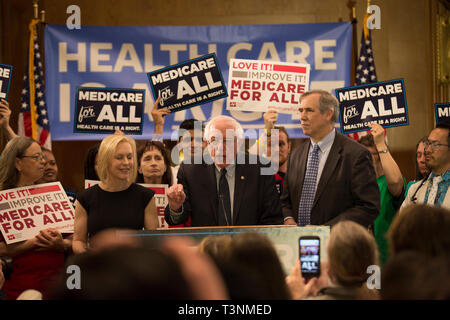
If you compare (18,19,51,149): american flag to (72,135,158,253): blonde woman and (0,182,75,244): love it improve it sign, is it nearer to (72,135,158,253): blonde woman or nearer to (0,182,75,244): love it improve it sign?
(0,182,75,244): love it improve it sign

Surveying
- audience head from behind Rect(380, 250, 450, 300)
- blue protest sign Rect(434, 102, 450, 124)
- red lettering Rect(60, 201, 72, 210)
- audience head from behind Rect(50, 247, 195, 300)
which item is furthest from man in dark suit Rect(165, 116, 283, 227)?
audience head from behind Rect(50, 247, 195, 300)

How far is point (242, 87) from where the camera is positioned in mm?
5188

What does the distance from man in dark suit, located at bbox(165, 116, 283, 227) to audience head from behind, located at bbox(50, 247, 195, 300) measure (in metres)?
2.43

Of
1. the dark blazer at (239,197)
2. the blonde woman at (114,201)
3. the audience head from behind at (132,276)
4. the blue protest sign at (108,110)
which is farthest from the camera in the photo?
the blue protest sign at (108,110)

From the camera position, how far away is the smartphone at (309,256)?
2.26 metres

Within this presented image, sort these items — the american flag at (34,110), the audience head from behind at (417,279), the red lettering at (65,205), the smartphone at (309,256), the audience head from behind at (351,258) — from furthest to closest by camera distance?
the american flag at (34,110) → the red lettering at (65,205) → the smartphone at (309,256) → the audience head from behind at (351,258) → the audience head from behind at (417,279)

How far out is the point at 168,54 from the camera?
6191 millimetres

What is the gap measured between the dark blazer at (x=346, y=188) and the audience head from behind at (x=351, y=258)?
1.23m

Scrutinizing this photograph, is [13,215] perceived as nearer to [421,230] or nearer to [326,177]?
[326,177]

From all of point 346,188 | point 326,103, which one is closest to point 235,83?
point 326,103

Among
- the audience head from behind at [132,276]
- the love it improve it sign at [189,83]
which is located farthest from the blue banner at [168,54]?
the audience head from behind at [132,276]

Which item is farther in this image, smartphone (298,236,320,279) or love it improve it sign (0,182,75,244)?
love it improve it sign (0,182,75,244)

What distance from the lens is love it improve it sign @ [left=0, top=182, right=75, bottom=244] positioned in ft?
11.4

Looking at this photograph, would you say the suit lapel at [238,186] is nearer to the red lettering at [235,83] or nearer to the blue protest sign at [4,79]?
the red lettering at [235,83]
